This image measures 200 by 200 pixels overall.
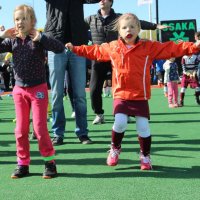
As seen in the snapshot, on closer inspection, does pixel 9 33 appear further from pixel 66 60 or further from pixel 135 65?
pixel 66 60

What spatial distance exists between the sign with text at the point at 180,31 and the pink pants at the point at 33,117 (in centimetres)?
2070

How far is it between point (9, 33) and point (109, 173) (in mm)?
1477

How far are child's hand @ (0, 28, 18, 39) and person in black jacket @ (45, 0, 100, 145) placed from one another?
1.44m

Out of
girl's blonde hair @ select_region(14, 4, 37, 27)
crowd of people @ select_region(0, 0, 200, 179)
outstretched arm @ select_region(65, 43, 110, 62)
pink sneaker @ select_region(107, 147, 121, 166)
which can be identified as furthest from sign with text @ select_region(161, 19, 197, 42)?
girl's blonde hair @ select_region(14, 4, 37, 27)

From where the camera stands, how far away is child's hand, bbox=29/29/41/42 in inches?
149

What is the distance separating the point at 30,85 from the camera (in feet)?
12.8

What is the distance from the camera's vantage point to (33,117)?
156 inches

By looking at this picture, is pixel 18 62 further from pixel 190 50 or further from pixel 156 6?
pixel 156 6

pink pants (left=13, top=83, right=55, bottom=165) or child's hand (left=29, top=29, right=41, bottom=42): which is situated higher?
child's hand (left=29, top=29, right=41, bottom=42)

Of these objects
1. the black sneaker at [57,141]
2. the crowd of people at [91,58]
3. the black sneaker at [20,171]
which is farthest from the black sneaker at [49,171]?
the black sneaker at [57,141]

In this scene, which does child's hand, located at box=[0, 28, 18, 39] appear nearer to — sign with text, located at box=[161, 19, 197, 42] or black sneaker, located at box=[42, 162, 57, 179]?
black sneaker, located at box=[42, 162, 57, 179]

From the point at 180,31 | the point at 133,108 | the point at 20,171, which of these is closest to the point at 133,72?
the point at 133,108

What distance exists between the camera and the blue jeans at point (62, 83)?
540cm

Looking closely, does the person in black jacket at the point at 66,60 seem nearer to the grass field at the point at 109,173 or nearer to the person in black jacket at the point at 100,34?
the grass field at the point at 109,173
